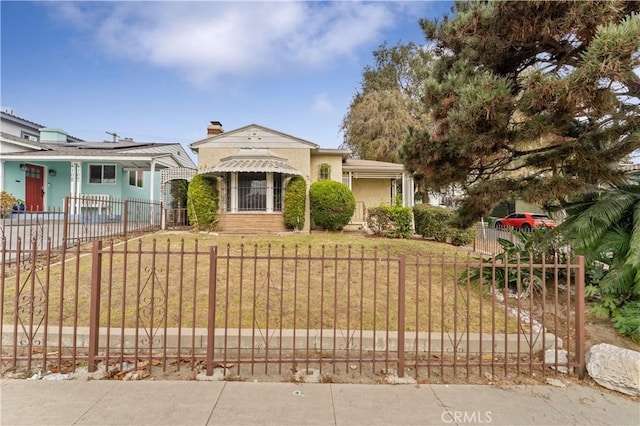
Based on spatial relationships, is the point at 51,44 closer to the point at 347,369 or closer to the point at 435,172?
the point at 435,172

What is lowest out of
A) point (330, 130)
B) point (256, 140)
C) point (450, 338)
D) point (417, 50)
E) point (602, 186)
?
point (450, 338)

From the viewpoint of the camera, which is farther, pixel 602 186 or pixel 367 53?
pixel 367 53

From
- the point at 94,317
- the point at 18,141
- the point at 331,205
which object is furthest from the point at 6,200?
the point at 94,317

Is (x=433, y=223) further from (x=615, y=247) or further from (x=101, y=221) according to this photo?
(x=101, y=221)

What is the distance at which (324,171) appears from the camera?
15.6 metres

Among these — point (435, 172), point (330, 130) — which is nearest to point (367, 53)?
point (330, 130)

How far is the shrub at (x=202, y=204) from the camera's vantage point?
43.3 feet

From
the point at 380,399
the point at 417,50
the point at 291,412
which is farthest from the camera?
the point at 417,50

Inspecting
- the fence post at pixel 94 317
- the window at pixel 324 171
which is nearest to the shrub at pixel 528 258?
the fence post at pixel 94 317

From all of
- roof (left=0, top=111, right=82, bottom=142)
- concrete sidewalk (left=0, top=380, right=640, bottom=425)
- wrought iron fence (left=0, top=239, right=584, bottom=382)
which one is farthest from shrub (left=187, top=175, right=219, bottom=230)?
roof (left=0, top=111, right=82, bottom=142)

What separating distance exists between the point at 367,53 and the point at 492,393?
106 feet

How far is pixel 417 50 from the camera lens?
28.7 meters

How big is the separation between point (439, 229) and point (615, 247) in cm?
810

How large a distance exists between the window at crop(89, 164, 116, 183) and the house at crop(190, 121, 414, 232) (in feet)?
21.0
